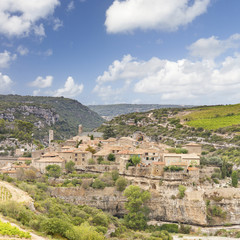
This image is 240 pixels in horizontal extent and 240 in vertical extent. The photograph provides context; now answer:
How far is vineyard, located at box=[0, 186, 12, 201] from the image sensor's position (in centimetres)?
3227

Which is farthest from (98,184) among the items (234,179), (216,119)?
(216,119)

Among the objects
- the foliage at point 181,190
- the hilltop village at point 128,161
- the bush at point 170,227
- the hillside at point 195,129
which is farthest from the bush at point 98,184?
the hillside at point 195,129

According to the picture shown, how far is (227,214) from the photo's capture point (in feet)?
145

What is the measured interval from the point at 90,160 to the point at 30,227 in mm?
26247

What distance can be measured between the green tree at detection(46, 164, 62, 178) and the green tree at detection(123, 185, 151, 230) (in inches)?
441

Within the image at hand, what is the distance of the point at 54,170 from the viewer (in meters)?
49.1

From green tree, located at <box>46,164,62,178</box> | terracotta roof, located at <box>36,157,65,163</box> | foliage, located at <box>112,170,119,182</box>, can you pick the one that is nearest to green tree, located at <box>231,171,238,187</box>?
foliage, located at <box>112,170,119,182</box>

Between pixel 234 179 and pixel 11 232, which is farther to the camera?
pixel 234 179

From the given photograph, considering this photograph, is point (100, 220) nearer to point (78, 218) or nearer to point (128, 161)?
point (78, 218)

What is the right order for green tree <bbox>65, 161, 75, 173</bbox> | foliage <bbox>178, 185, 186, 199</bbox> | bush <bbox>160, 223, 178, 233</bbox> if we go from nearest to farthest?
bush <bbox>160, 223, 178, 233</bbox> → foliage <bbox>178, 185, 186, 199</bbox> → green tree <bbox>65, 161, 75, 173</bbox>

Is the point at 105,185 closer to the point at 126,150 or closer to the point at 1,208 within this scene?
the point at 126,150

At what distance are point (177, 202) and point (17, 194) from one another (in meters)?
21.0

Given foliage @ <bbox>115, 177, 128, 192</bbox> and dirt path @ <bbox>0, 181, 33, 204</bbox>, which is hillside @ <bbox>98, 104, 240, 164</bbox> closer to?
foliage @ <bbox>115, 177, 128, 192</bbox>

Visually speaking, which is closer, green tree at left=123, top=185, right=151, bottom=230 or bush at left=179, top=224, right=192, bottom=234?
green tree at left=123, top=185, right=151, bottom=230
